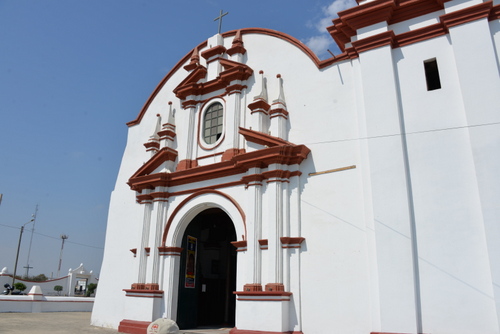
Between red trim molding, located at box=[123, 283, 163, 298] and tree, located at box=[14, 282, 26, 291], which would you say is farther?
tree, located at box=[14, 282, 26, 291]

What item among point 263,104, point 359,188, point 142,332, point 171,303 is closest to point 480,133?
point 359,188

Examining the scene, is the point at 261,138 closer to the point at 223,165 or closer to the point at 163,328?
the point at 223,165

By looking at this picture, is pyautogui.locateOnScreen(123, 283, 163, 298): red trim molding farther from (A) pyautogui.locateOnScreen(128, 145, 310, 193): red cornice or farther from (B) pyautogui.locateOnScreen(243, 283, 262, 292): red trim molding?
(B) pyautogui.locateOnScreen(243, 283, 262, 292): red trim molding

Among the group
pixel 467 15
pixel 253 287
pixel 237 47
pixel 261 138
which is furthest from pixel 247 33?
pixel 253 287

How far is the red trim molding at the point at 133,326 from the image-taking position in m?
Answer: 11.2

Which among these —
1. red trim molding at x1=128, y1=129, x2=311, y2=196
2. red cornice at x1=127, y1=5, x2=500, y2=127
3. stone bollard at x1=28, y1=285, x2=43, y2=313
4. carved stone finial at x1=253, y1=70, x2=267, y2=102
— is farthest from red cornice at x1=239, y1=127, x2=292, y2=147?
stone bollard at x1=28, y1=285, x2=43, y2=313

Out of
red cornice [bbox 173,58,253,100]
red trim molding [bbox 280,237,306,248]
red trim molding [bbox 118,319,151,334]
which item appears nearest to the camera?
red trim molding [bbox 280,237,306,248]

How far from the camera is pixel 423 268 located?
7.86 meters

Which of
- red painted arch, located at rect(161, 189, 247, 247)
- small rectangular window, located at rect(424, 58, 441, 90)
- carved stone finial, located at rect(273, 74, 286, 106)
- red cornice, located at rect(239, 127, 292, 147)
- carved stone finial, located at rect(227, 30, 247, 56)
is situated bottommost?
red painted arch, located at rect(161, 189, 247, 247)

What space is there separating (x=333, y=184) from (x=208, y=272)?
608 cm

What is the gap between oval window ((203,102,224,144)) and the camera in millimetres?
12238

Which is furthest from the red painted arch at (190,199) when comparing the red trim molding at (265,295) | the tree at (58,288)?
the tree at (58,288)

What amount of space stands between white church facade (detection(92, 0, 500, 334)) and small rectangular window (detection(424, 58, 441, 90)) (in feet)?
0.12

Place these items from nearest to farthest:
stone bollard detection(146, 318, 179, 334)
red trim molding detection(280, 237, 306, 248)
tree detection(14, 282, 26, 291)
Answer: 1. stone bollard detection(146, 318, 179, 334)
2. red trim molding detection(280, 237, 306, 248)
3. tree detection(14, 282, 26, 291)
